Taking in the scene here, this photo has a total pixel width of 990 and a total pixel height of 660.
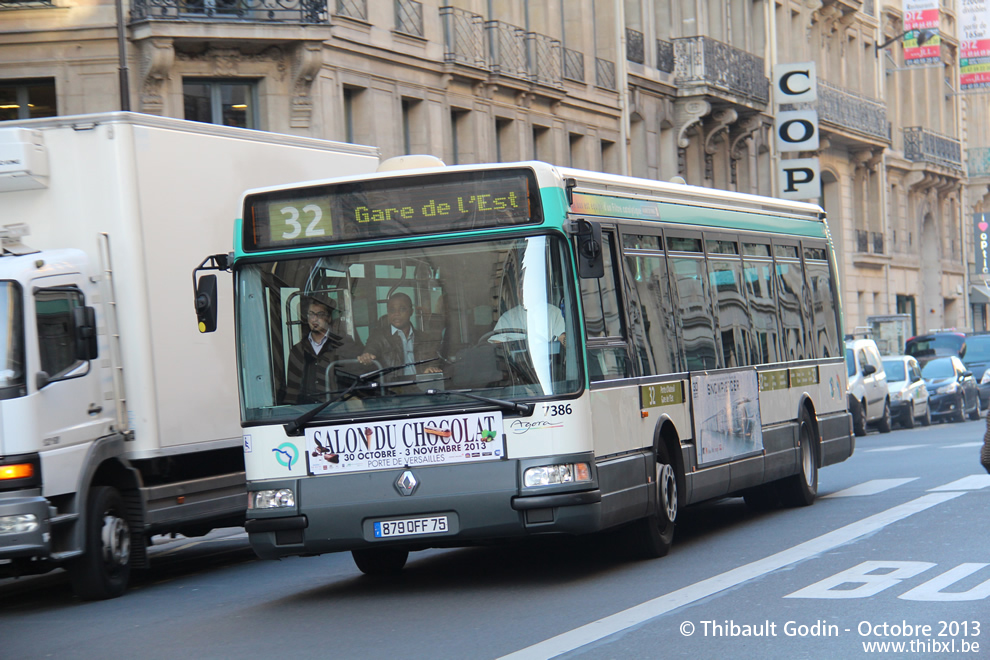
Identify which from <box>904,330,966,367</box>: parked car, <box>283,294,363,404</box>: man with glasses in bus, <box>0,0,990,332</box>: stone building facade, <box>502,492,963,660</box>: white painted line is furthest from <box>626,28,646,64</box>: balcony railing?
<box>283,294,363,404</box>: man with glasses in bus

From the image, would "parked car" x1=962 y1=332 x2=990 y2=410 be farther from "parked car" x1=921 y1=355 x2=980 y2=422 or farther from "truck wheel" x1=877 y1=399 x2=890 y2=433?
"truck wheel" x1=877 y1=399 x2=890 y2=433

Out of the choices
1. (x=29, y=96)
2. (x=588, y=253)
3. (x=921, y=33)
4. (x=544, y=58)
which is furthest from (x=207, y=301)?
(x=921, y=33)

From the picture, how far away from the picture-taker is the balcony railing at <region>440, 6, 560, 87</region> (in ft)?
99.8

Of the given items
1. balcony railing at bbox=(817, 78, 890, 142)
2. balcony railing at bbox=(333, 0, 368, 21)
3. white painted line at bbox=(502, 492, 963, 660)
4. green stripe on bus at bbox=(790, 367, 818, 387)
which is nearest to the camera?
white painted line at bbox=(502, 492, 963, 660)

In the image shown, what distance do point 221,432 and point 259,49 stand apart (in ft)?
48.6

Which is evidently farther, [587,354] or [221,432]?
[221,432]

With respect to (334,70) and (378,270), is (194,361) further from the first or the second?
(334,70)

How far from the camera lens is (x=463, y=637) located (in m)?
8.29

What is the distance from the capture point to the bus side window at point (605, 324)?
Answer: 1014 cm

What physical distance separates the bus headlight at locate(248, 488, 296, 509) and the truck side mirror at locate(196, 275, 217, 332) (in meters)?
1.16

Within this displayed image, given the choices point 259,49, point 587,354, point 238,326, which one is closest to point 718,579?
point 587,354

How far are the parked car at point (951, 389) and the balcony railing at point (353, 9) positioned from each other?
16.3 m

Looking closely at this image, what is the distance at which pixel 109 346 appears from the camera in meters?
11.4

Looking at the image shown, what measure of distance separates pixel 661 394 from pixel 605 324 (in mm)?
1189
